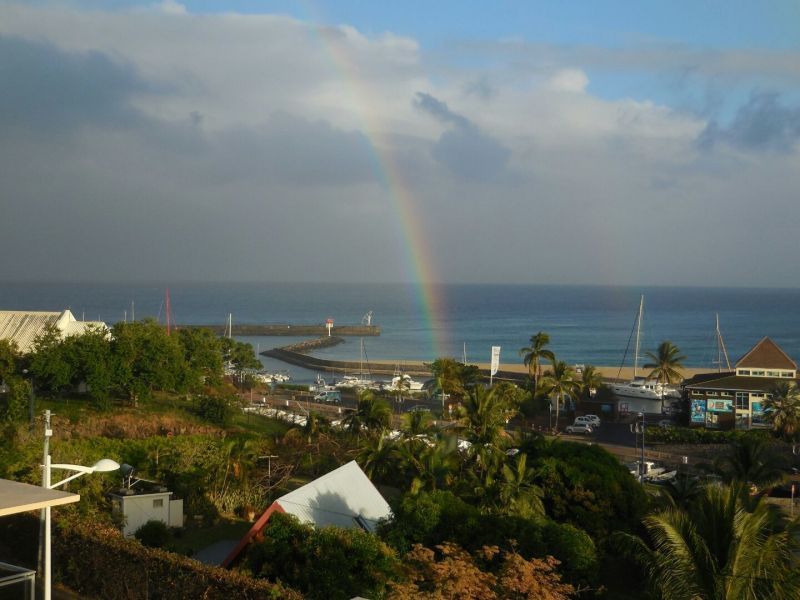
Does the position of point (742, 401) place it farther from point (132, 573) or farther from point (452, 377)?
point (132, 573)

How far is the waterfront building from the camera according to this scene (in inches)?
1693

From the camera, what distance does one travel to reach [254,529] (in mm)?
15883

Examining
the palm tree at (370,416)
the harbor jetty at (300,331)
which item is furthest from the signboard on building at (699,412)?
the harbor jetty at (300,331)

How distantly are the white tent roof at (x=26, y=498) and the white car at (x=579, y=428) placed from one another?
3740 centimetres

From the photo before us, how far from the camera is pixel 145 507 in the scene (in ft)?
61.9

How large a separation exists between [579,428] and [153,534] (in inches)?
1215

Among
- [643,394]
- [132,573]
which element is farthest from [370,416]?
[643,394]

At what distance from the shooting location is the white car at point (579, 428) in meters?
44.1

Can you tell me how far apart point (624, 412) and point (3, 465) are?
40595mm

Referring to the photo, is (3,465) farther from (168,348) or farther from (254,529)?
(168,348)

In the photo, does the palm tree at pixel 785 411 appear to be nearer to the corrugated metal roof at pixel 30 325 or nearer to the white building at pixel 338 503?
the white building at pixel 338 503

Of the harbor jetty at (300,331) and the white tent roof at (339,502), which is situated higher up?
the white tent roof at (339,502)

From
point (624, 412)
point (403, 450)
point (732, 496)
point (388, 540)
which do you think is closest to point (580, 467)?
point (403, 450)

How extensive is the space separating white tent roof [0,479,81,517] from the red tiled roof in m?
42.4
